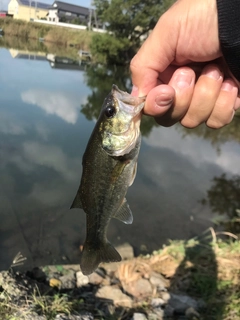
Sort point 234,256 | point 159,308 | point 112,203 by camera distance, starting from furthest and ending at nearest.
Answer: point 234,256 → point 159,308 → point 112,203

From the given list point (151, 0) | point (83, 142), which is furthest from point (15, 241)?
point (151, 0)

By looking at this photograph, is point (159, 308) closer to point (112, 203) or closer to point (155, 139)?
point (112, 203)

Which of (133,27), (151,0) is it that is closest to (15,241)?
(133,27)

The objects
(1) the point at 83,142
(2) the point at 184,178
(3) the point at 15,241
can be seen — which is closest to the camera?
(3) the point at 15,241

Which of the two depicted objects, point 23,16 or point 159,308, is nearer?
point 159,308

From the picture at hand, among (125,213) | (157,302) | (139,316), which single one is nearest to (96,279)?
(157,302)

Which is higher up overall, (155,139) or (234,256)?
(234,256)

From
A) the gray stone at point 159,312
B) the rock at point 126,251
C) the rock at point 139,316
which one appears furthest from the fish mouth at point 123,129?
the rock at point 126,251
